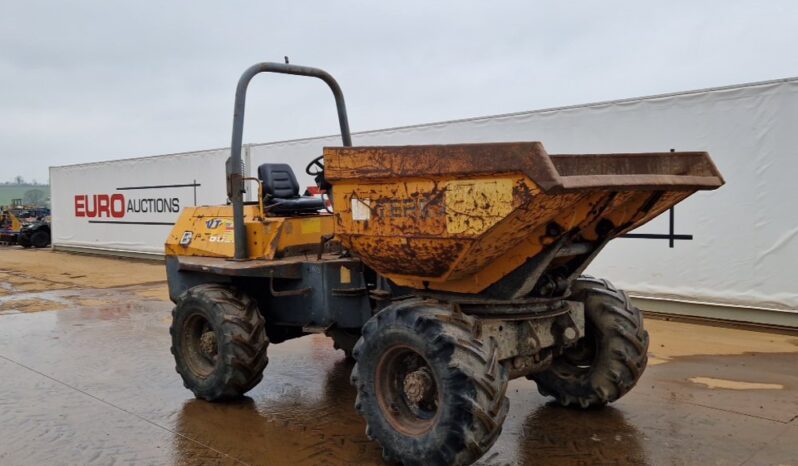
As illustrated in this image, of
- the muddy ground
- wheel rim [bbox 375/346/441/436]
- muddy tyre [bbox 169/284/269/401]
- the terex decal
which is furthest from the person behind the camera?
the terex decal

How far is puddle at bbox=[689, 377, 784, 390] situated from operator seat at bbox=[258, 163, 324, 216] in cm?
367

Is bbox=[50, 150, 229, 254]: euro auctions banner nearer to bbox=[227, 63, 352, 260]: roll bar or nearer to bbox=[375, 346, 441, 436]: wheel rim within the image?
bbox=[227, 63, 352, 260]: roll bar

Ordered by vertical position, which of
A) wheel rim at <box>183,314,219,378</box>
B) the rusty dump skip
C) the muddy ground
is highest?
the rusty dump skip

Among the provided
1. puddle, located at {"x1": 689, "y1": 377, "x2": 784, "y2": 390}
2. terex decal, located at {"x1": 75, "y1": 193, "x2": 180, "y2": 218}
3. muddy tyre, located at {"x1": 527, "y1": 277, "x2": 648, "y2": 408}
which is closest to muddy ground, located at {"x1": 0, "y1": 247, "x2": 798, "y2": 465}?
puddle, located at {"x1": 689, "y1": 377, "x2": 784, "y2": 390}

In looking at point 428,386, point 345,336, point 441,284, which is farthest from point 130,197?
point 428,386

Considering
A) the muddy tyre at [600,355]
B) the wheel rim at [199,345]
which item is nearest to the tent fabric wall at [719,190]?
the muddy tyre at [600,355]

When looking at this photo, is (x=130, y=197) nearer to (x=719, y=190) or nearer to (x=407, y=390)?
(x=719, y=190)

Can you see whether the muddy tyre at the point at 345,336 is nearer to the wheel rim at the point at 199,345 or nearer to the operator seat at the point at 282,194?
the wheel rim at the point at 199,345

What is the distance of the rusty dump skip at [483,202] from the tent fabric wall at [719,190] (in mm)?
4468

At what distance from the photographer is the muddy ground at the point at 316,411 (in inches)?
176

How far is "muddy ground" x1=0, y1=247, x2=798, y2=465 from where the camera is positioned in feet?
14.7

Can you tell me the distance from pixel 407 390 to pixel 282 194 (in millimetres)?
2692

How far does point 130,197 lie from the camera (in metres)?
Result: 17.9

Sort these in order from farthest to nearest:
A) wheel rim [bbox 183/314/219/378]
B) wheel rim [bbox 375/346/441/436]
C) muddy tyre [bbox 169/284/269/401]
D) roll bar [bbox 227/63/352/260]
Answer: wheel rim [bbox 183/314/219/378] → roll bar [bbox 227/63/352/260] → muddy tyre [bbox 169/284/269/401] → wheel rim [bbox 375/346/441/436]
